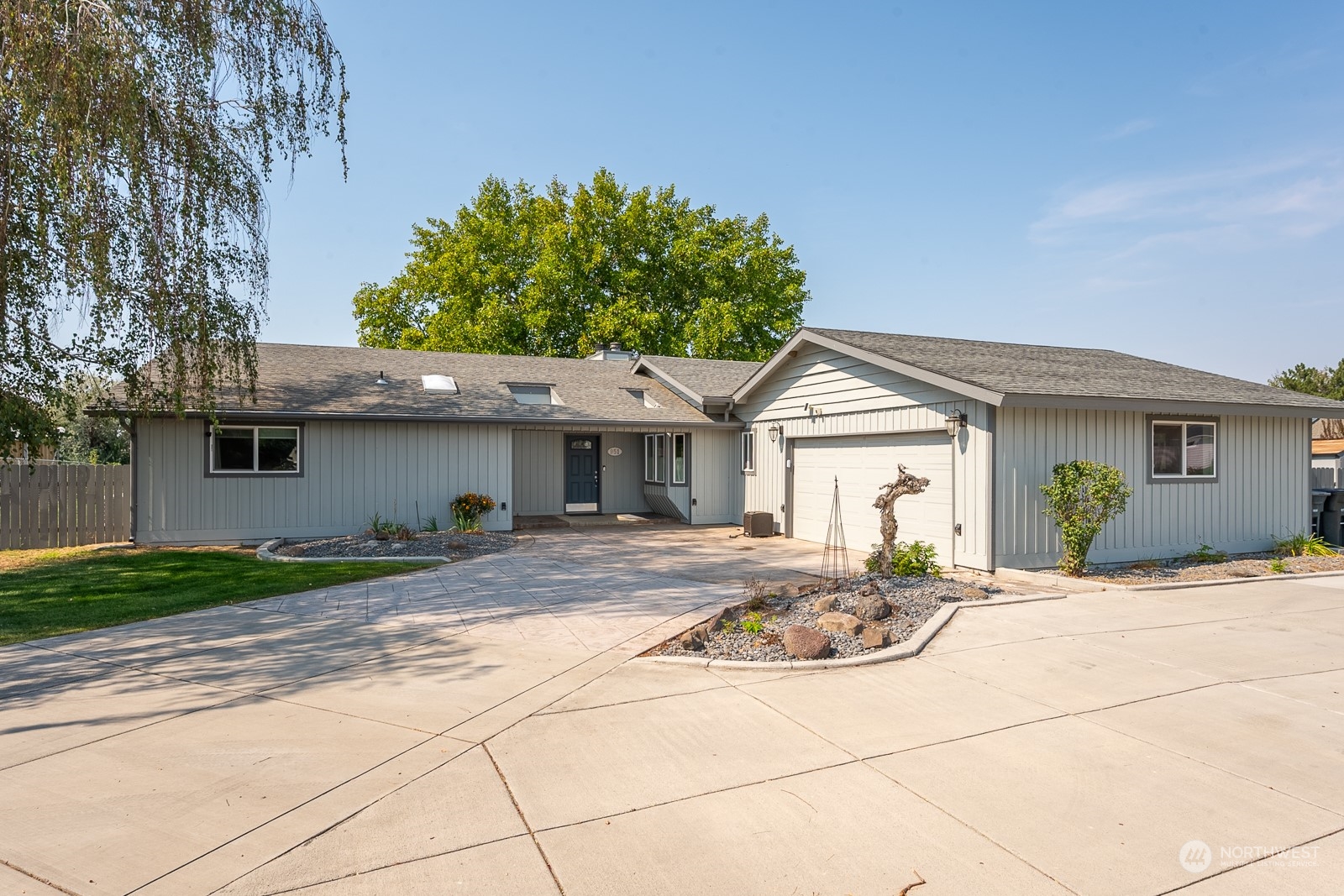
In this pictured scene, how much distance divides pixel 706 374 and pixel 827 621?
505 inches

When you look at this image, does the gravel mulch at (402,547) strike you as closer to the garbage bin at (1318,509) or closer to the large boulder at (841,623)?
the large boulder at (841,623)

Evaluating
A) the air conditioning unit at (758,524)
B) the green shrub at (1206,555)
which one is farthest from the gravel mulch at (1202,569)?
the air conditioning unit at (758,524)

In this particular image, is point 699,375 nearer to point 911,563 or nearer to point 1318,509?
point 911,563

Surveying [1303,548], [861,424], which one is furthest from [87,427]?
[1303,548]

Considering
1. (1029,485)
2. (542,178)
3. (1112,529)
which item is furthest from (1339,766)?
(542,178)

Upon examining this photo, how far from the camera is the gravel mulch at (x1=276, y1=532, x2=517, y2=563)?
11.6m

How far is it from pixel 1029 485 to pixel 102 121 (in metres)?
12.0

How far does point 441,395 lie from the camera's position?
1577 cm

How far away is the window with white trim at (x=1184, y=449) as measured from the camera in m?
11.2

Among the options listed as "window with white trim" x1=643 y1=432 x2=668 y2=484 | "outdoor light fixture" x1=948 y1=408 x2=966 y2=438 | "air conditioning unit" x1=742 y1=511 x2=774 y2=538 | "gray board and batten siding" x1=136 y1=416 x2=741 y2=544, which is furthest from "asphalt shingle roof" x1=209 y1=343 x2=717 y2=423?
"outdoor light fixture" x1=948 y1=408 x2=966 y2=438

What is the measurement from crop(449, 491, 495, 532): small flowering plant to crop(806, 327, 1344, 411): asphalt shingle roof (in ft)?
23.1

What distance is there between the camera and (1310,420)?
12719 mm

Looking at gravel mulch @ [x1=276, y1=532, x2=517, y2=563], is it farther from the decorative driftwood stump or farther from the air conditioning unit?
the decorative driftwood stump

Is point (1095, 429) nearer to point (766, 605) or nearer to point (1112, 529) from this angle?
point (1112, 529)
